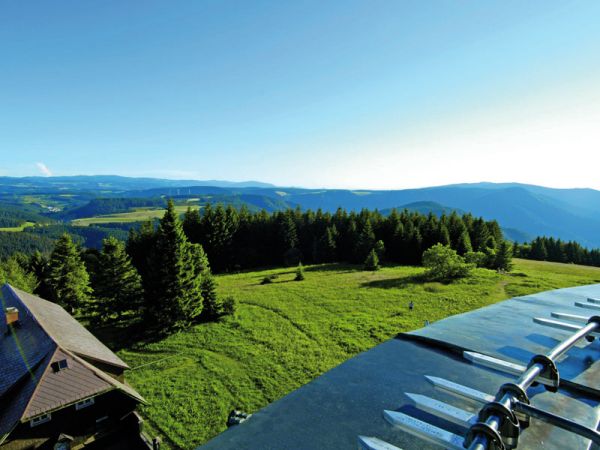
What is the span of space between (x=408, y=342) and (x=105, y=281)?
Answer: 34992 mm

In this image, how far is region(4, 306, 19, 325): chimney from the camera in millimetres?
18344

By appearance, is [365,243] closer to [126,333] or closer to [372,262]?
[372,262]

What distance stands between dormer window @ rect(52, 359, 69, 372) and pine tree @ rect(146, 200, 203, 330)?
40.7ft

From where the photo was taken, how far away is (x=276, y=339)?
2511 cm

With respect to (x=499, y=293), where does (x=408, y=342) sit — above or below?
above

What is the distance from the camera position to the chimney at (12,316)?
18344 mm

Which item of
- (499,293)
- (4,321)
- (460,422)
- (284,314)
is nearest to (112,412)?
(4,321)

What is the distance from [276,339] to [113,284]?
725 inches

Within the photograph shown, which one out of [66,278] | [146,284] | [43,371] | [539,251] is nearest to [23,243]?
[66,278]

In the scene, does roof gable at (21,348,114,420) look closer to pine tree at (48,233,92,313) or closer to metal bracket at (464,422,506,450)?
metal bracket at (464,422,506,450)

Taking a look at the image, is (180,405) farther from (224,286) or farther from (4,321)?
(224,286)

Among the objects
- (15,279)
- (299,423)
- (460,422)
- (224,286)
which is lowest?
(224,286)

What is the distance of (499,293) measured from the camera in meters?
34.2

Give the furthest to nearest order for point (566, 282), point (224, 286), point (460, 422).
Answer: point (224, 286), point (566, 282), point (460, 422)
